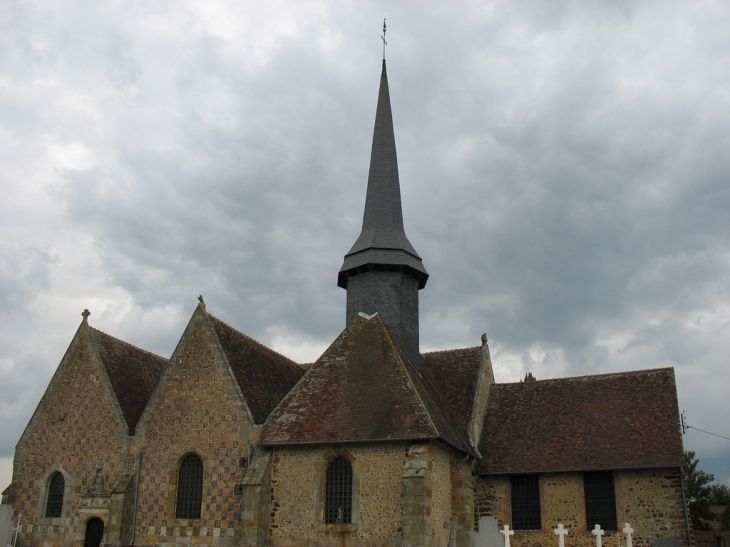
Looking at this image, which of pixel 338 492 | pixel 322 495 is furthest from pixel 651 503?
pixel 322 495

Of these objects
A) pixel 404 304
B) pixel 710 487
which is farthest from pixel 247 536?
pixel 710 487

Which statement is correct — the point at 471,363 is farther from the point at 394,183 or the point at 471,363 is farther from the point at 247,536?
the point at 247,536

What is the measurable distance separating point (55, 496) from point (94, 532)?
2.17 metres

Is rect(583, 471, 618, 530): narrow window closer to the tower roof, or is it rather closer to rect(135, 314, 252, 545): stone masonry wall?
the tower roof

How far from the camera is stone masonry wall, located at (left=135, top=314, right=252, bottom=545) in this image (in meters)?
19.2

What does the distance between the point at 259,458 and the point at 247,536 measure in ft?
6.80

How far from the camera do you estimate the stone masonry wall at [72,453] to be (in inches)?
824

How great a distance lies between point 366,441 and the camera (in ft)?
59.7

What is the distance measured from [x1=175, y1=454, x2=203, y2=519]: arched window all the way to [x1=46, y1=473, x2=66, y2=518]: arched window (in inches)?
172

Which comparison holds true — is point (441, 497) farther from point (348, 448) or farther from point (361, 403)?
point (361, 403)

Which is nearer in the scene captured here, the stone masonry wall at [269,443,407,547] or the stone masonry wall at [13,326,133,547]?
the stone masonry wall at [269,443,407,547]

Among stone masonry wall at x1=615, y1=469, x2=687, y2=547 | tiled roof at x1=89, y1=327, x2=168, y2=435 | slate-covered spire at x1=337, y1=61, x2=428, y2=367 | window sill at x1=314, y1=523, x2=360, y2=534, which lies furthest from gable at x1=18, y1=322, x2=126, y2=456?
stone masonry wall at x1=615, y1=469, x2=687, y2=547

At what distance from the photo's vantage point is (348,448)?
60.6ft

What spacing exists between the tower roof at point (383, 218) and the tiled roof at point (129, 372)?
7.73 meters
